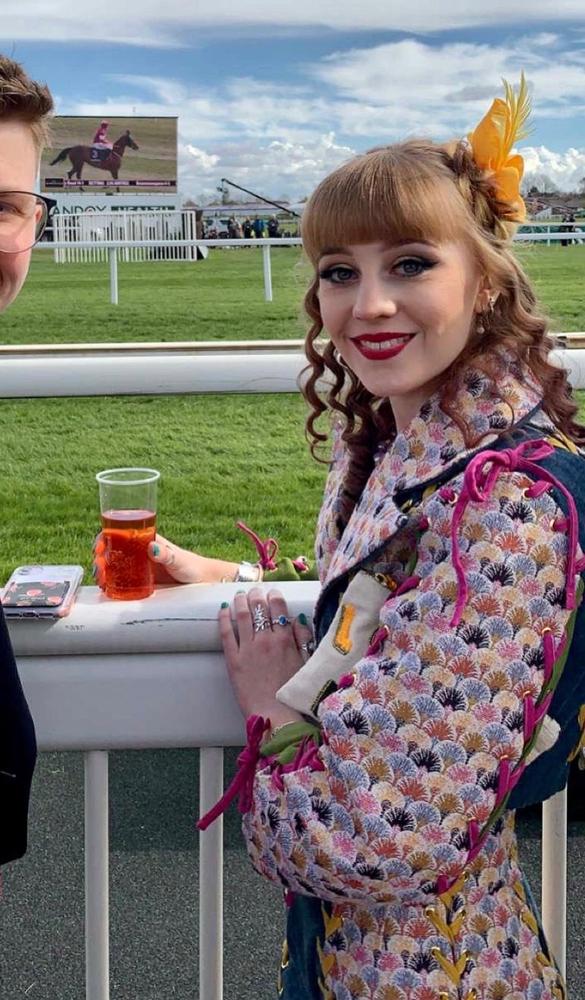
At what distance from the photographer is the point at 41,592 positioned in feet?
4.64

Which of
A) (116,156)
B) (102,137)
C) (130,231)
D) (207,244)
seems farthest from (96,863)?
(102,137)

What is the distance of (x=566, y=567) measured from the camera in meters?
1.14

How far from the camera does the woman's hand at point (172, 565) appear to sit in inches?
59.0

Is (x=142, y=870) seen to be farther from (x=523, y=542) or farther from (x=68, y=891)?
(x=523, y=542)

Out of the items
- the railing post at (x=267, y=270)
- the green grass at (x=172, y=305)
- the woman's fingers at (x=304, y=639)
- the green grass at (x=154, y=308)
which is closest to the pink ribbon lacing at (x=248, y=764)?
the woman's fingers at (x=304, y=639)

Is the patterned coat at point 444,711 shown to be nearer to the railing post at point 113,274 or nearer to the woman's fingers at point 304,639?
the woman's fingers at point 304,639

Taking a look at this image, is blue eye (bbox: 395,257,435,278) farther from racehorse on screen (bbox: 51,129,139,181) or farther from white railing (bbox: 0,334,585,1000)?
racehorse on screen (bbox: 51,129,139,181)

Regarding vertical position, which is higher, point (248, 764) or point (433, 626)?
point (433, 626)

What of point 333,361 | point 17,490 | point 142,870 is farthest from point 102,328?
point 333,361

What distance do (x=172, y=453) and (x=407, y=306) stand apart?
6.70 m

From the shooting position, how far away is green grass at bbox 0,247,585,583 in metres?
5.82

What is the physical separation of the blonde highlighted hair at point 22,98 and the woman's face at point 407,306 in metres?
0.35

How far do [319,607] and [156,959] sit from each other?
1794 mm

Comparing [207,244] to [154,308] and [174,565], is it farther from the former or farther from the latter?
[174,565]
